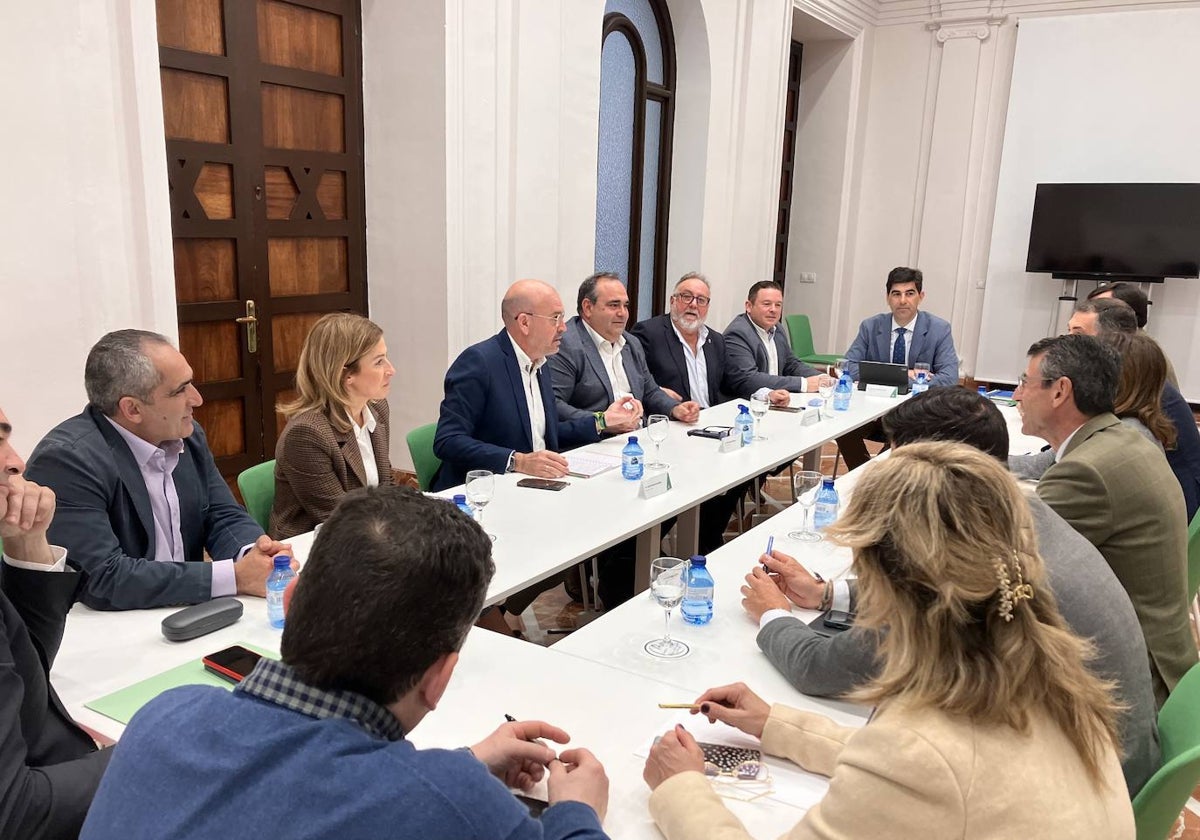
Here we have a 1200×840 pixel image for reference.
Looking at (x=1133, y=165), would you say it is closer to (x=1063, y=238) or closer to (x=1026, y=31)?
(x=1063, y=238)

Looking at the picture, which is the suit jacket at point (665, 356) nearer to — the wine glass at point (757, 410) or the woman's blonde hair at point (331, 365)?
the wine glass at point (757, 410)

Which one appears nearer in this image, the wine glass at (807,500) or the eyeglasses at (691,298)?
the wine glass at (807,500)

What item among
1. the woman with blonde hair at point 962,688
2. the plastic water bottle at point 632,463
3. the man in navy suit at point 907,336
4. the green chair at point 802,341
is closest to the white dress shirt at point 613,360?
the plastic water bottle at point 632,463

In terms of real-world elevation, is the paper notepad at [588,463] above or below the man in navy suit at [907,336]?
below

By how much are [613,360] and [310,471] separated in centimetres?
217

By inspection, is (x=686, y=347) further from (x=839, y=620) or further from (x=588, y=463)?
(x=839, y=620)

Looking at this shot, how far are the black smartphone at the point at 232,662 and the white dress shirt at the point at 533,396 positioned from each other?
2.05 meters

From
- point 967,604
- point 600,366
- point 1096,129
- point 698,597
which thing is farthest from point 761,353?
point 1096,129

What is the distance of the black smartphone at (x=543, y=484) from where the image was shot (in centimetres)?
316

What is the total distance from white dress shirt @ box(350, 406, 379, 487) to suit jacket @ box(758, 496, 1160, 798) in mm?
1712

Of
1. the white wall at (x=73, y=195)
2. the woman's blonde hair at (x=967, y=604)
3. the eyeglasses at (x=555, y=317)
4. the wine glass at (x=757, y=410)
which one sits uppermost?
the white wall at (x=73, y=195)

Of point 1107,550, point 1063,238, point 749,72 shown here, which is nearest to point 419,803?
point 1107,550

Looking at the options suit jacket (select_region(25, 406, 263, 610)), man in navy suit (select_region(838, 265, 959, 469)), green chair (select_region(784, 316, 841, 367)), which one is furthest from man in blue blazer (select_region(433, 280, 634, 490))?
green chair (select_region(784, 316, 841, 367))

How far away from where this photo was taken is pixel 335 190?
5.23 m
